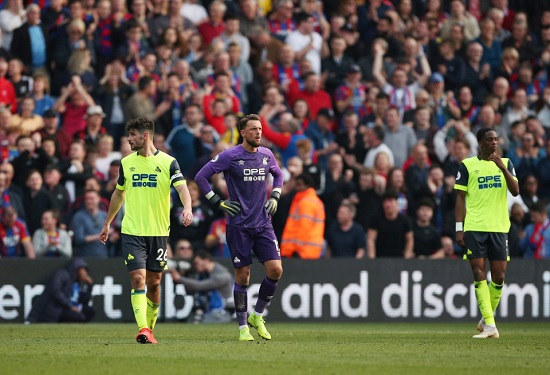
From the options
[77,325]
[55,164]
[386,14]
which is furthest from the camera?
[386,14]

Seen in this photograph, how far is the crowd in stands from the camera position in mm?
22391

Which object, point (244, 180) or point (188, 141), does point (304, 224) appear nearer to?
point (188, 141)

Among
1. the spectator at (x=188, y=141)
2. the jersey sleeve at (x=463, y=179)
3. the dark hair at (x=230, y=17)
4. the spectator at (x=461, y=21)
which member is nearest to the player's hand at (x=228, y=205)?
the jersey sleeve at (x=463, y=179)

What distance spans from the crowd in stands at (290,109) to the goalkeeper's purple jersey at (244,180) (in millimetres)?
6406

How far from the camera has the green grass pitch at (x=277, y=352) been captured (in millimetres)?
11781

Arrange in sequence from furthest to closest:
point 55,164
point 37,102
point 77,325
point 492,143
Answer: point 37,102 < point 55,164 < point 77,325 < point 492,143

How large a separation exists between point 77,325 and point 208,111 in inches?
221

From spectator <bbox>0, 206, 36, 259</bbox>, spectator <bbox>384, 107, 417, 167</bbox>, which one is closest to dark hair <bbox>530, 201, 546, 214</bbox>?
spectator <bbox>384, 107, 417, 167</bbox>

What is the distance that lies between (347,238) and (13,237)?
608 cm

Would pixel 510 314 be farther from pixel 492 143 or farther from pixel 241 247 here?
pixel 241 247

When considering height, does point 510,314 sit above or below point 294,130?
below

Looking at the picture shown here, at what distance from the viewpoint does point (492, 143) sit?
16.3 meters

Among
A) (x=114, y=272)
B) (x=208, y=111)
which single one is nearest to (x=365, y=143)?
(x=208, y=111)

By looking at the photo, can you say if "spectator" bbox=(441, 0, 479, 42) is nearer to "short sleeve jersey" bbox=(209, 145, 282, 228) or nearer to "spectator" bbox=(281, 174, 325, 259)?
"spectator" bbox=(281, 174, 325, 259)
